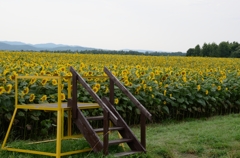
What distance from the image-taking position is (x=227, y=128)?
7746 millimetres

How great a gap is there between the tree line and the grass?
1765 inches

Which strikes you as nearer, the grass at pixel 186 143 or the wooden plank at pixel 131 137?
the wooden plank at pixel 131 137

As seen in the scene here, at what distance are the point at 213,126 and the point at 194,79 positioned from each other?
2.95 metres

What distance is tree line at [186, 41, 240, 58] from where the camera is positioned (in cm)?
5209

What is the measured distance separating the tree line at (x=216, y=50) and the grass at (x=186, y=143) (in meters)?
44.8

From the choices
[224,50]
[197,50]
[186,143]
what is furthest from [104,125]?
[197,50]

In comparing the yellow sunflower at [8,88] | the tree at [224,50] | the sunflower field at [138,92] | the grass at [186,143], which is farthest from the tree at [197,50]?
the yellow sunflower at [8,88]

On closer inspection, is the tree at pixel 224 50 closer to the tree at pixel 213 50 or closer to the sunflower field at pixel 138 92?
the tree at pixel 213 50

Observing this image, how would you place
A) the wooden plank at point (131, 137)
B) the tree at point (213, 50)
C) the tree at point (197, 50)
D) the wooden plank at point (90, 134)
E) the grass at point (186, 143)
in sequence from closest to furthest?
1. the wooden plank at point (90, 134)
2. the wooden plank at point (131, 137)
3. the grass at point (186, 143)
4. the tree at point (213, 50)
5. the tree at point (197, 50)

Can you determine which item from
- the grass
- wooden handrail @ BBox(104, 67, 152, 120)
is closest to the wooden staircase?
wooden handrail @ BBox(104, 67, 152, 120)

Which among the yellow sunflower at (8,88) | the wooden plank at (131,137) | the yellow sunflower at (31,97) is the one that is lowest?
the wooden plank at (131,137)

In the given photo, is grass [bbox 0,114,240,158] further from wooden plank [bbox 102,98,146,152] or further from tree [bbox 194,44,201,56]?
tree [bbox 194,44,201,56]

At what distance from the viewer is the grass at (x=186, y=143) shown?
5.70m

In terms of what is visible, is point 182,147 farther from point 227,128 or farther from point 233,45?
point 233,45
